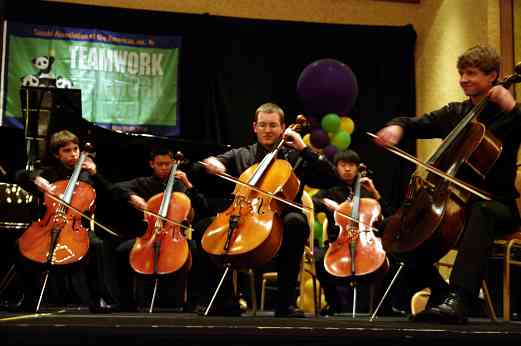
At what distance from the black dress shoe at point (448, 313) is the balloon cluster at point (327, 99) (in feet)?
9.98

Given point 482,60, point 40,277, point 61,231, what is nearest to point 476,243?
point 482,60

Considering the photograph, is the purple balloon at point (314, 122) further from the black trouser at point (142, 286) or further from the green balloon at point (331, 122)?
the black trouser at point (142, 286)

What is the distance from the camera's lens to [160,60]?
253 inches

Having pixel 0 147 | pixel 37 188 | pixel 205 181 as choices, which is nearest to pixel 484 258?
pixel 205 181

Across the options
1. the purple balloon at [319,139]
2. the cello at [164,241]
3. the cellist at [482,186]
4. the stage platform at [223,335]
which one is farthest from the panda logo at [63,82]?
the stage platform at [223,335]

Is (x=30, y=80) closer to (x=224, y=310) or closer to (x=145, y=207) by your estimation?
(x=145, y=207)

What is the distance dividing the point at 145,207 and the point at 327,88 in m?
2.11

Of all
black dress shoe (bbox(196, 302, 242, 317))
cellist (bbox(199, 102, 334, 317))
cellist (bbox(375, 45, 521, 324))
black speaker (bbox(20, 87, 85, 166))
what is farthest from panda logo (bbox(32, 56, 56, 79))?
cellist (bbox(375, 45, 521, 324))

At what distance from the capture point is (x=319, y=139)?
556cm

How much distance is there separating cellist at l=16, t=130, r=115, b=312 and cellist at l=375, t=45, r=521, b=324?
1.71 m

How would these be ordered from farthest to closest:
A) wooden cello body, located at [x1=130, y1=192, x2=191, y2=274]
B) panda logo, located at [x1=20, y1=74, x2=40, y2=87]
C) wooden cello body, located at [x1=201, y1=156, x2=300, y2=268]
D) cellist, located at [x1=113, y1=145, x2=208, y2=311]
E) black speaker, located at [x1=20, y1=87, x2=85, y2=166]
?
1. panda logo, located at [x1=20, y1=74, x2=40, y2=87]
2. black speaker, located at [x1=20, y1=87, x2=85, y2=166]
3. cellist, located at [x1=113, y1=145, x2=208, y2=311]
4. wooden cello body, located at [x1=130, y1=192, x2=191, y2=274]
5. wooden cello body, located at [x1=201, y1=156, x2=300, y2=268]

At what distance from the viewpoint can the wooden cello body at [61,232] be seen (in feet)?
11.7

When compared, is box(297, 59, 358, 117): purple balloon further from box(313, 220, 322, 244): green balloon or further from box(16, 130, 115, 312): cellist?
box(16, 130, 115, 312): cellist

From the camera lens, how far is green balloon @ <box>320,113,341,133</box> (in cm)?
563
